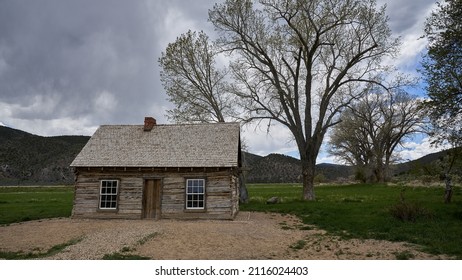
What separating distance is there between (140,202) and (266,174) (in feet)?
316

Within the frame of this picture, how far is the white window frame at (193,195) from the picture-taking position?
69.7ft

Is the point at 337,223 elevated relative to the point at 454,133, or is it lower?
lower

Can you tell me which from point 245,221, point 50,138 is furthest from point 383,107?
point 50,138

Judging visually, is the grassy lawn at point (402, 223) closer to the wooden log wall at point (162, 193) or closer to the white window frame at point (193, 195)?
the wooden log wall at point (162, 193)

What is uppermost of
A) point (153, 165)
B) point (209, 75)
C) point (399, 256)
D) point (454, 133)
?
point (209, 75)

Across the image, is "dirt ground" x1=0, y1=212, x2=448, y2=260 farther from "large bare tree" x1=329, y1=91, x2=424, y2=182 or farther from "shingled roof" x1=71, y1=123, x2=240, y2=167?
"large bare tree" x1=329, y1=91, x2=424, y2=182

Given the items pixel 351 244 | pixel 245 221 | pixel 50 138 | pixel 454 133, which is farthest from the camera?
pixel 50 138

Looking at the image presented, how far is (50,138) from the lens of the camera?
115938mm

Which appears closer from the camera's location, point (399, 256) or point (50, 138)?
point (399, 256)

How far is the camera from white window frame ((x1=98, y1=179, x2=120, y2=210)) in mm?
21844

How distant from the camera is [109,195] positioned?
2194 cm

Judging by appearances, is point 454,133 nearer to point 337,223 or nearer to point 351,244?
point 337,223

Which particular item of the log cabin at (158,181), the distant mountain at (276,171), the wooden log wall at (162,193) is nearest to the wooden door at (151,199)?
the log cabin at (158,181)

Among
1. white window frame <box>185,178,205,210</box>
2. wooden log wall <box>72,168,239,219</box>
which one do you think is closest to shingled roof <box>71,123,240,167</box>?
wooden log wall <box>72,168,239,219</box>
